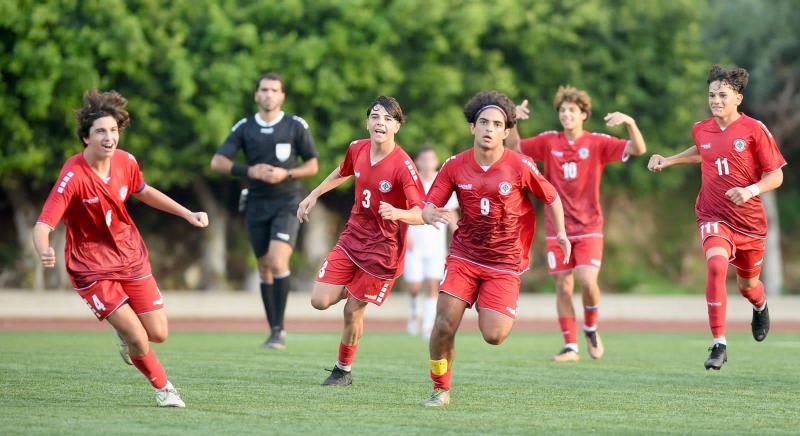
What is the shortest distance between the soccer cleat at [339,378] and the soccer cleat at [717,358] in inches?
110

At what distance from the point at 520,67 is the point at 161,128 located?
7889 mm

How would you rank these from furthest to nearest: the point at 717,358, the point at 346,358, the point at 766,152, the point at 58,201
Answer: the point at 766,152 < the point at 717,358 < the point at 346,358 < the point at 58,201

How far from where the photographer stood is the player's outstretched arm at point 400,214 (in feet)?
26.1

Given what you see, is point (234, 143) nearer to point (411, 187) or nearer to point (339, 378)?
point (411, 187)

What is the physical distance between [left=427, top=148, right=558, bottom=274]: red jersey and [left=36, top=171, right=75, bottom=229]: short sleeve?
235cm

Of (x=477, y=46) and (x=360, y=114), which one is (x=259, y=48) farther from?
(x=477, y=46)

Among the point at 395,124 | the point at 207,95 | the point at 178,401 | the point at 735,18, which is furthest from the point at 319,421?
the point at 735,18

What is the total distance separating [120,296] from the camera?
8.15 m

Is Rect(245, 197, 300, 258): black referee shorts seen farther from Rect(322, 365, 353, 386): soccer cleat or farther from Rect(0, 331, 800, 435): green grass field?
Rect(322, 365, 353, 386): soccer cleat

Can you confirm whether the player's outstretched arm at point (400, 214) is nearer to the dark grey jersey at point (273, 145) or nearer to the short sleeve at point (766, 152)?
the short sleeve at point (766, 152)

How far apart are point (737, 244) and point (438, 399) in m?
3.46

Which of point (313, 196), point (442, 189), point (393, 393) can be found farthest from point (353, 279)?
point (442, 189)

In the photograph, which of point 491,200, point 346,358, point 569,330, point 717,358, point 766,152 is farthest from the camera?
point 569,330

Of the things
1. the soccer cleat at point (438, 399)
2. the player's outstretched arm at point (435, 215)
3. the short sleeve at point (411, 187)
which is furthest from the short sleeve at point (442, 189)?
the soccer cleat at point (438, 399)
